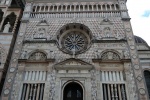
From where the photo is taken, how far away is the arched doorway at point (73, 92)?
12648 mm

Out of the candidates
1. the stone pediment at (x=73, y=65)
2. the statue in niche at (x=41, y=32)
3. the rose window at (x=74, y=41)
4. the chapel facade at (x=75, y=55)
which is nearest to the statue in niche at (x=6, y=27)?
the chapel facade at (x=75, y=55)

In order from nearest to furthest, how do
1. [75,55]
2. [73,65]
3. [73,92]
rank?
[73,92], [73,65], [75,55]

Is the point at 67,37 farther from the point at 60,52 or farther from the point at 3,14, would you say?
the point at 3,14

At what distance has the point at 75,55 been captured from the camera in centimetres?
1392

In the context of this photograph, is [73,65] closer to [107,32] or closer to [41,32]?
[107,32]

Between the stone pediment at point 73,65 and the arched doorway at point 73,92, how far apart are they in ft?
4.04

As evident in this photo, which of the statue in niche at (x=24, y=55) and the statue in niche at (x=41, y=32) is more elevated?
the statue in niche at (x=41, y=32)

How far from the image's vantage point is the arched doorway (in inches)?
498

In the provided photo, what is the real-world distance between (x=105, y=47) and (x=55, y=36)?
436cm

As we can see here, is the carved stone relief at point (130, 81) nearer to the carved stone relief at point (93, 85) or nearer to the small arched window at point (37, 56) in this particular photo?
the carved stone relief at point (93, 85)

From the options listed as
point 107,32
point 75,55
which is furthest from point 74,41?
point 107,32

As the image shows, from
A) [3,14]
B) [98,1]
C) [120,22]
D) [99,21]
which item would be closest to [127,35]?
[120,22]

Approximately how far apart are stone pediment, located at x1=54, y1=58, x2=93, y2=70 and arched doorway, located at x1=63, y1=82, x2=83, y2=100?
48.5 inches

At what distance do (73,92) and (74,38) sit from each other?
5.01 meters
